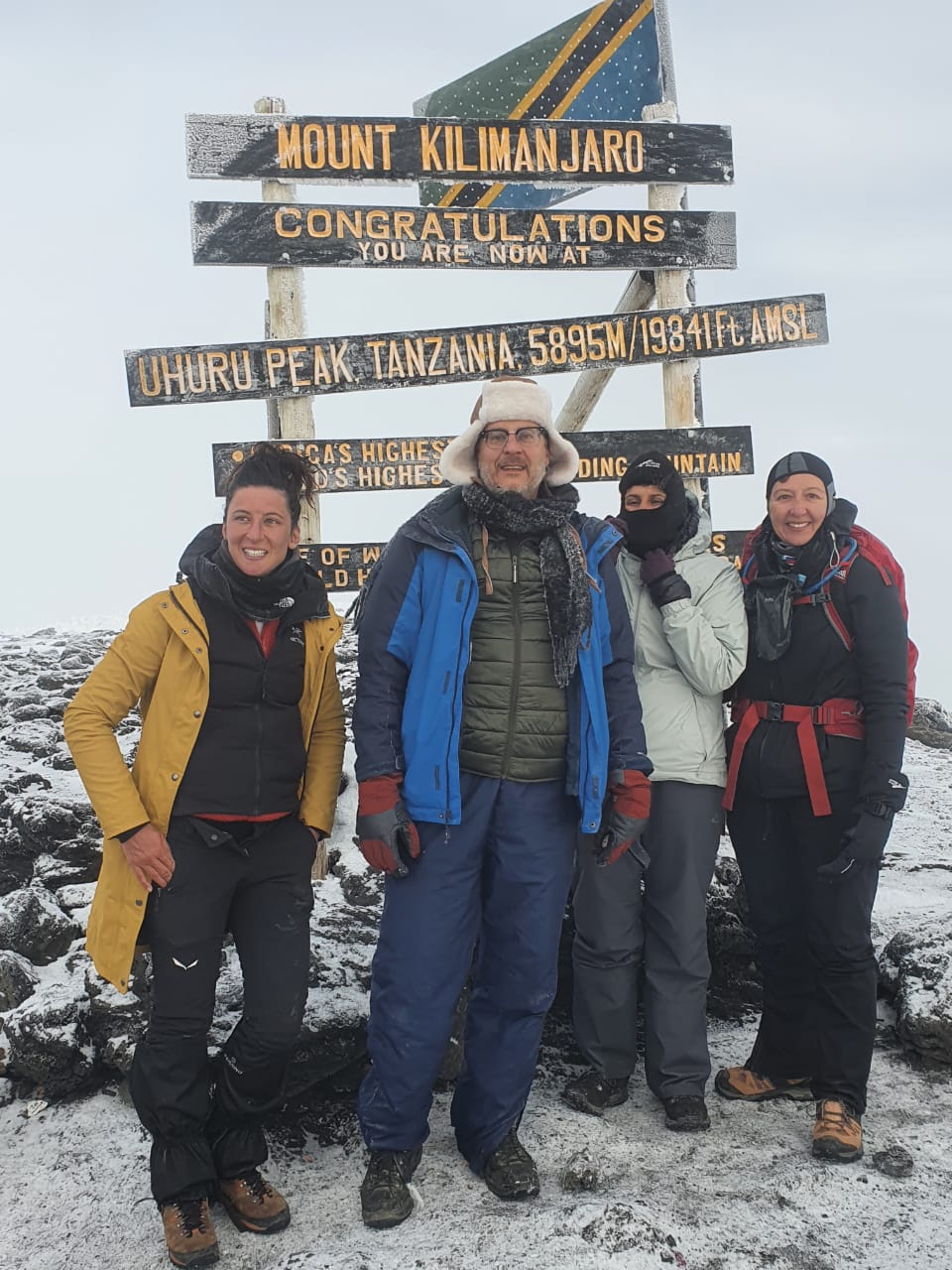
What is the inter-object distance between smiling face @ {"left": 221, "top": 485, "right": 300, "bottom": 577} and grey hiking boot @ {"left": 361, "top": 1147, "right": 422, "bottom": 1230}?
2.19 meters

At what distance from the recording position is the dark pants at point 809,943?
4180mm

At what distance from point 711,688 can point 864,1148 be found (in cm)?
196

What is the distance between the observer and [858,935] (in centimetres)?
416

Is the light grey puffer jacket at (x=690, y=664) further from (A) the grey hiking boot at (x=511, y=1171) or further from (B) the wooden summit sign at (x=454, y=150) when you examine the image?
(B) the wooden summit sign at (x=454, y=150)

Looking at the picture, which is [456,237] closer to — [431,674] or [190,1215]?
[431,674]

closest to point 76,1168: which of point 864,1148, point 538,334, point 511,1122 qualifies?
point 511,1122

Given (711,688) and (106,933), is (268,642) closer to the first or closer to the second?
(106,933)

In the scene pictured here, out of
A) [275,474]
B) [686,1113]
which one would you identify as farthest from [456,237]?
[686,1113]

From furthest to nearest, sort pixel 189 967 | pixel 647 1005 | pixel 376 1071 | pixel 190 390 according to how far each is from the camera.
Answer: pixel 190 390
pixel 647 1005
pixel 376 1071
pixel 189 967

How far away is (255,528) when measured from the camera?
3.60 metres

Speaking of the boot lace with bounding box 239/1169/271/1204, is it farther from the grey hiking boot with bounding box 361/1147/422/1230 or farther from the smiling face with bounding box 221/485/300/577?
the smiling face with bounding box 221/485/300/577

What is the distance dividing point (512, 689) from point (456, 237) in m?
5.23

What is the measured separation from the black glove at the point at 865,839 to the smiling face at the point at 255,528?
2407mm

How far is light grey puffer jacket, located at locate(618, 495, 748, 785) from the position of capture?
4230 mm
